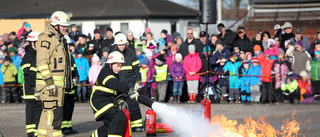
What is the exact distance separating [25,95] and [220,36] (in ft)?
32.4

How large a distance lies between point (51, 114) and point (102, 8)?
32827 millimetres

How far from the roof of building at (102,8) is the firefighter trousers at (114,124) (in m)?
31.2

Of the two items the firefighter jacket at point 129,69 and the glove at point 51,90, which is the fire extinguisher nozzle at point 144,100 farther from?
the firefighter jacket at point 129,69

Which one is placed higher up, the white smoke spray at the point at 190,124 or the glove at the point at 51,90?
the glove at the point at 51,90

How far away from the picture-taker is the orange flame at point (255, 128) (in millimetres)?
9359

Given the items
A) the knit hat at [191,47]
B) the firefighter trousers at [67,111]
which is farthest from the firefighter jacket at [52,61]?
the knit hat at [191,47]

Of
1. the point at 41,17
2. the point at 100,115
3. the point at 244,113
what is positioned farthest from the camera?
the point at 41,17

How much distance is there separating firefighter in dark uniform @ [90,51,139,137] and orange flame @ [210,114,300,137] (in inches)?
78.6

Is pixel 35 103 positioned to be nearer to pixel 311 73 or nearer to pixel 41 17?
pixel 311 73

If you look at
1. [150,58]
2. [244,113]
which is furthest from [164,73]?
[244,113]

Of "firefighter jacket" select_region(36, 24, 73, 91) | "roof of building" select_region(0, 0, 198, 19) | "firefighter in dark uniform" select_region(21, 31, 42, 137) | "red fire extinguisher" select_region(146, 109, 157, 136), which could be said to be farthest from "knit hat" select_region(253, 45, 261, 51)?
"roof of building" select_region(0, 0, 198, 19)

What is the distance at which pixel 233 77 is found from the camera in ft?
54.6

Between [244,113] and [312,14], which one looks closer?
[244,113]

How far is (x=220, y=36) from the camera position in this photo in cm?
1859
